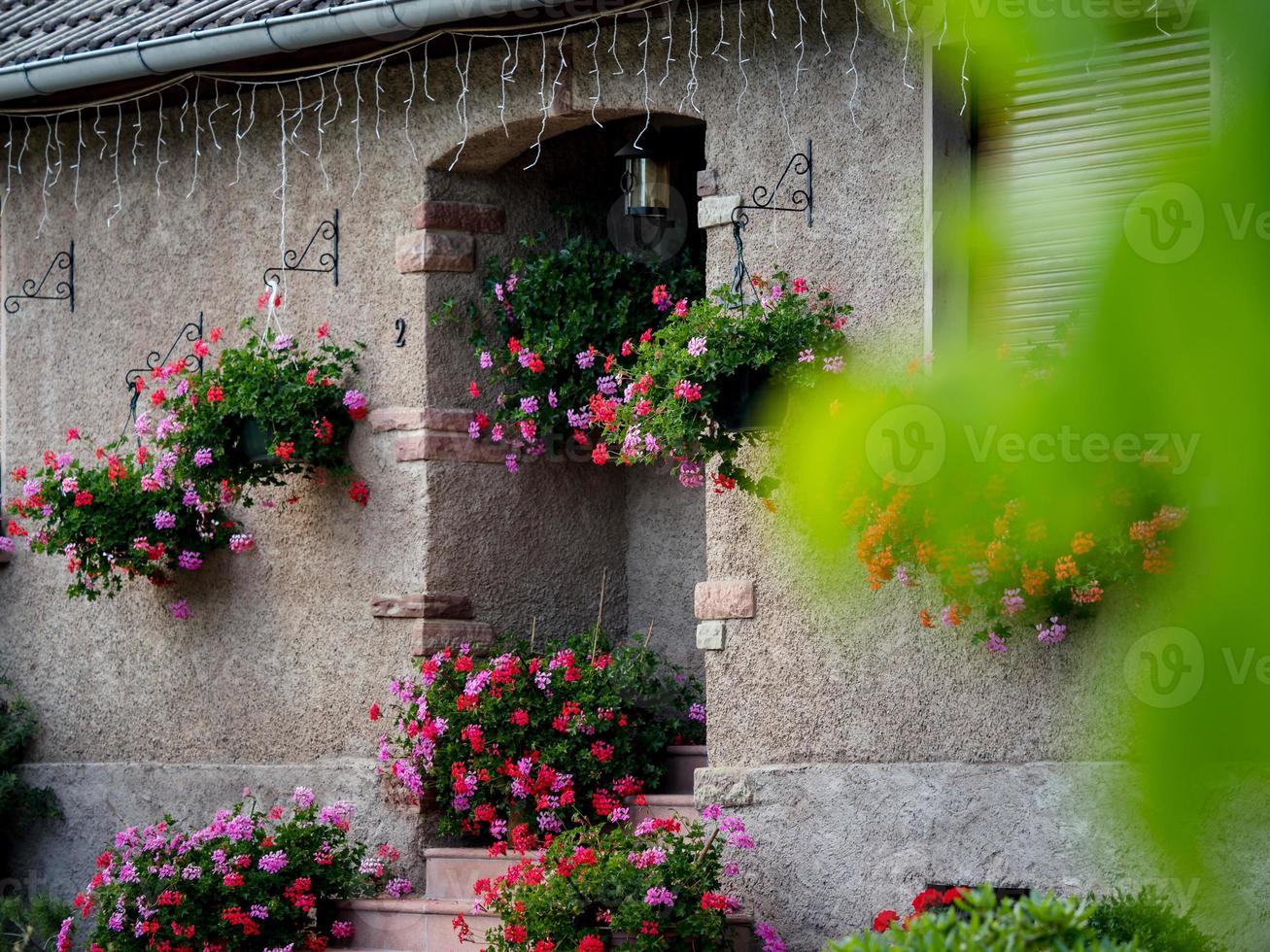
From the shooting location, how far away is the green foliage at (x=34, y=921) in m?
7.21

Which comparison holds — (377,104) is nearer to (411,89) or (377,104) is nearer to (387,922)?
(411,89)

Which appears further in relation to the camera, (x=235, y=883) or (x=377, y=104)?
(x=377, y=104)

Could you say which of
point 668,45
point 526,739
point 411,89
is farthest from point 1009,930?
point 411,89

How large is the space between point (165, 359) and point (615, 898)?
11.2 ft

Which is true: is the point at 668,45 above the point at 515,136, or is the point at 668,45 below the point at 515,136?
above

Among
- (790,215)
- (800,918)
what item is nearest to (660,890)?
(800,918)

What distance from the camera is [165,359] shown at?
7.70 metres

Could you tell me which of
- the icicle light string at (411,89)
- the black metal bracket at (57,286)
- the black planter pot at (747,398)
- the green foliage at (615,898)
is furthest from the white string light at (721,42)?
the black metal bracket at (57,286)

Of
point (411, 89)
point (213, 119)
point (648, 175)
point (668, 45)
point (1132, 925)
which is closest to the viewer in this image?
point (1132, 925)

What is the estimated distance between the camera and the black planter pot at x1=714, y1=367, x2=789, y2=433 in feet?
18.5

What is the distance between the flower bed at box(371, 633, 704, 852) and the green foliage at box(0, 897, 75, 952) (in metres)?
1.61

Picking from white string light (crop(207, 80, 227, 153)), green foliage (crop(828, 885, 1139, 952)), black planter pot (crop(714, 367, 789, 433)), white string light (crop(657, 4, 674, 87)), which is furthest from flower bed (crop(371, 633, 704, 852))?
green foliage (crop(828, 885, 1139, 952))

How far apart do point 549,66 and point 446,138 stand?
542mm

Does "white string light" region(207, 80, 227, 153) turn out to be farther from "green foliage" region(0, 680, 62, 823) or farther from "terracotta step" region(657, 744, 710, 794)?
"terracotta step" region(657, 744, 710, 794)
